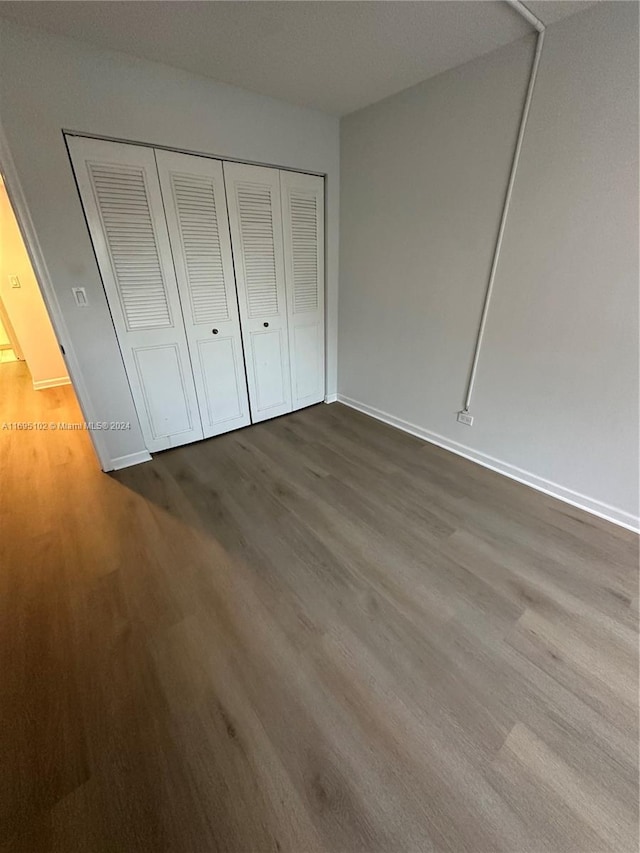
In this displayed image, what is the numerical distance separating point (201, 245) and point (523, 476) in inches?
109

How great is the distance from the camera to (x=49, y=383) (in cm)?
421

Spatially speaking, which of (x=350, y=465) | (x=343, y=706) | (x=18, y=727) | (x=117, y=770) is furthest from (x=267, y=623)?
(x=350, y=465)

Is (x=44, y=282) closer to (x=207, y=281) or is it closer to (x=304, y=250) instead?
(x=207, y=281)

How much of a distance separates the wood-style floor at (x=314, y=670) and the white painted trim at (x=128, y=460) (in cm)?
23

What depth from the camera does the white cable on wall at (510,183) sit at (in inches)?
63.3

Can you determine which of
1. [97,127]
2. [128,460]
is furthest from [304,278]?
[128,460]

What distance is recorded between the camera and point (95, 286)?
213cm

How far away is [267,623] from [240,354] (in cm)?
209

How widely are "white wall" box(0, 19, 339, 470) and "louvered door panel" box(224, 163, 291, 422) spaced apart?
0.55 feet

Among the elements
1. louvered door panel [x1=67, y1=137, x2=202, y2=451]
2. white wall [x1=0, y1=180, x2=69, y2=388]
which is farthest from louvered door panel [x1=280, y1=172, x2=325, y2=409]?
white wall [x1=0, y1=180, x2=69, y2=388]

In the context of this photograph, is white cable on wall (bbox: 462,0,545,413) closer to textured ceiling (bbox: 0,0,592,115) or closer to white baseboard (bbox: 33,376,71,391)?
textured ceiling (bbox: 0,0,592,115)

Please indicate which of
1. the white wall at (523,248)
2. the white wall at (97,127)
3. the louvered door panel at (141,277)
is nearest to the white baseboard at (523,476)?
the white wall at (523,248)

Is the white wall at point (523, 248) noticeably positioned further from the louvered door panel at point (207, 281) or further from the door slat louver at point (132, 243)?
the door slat louver at point (132, 243)

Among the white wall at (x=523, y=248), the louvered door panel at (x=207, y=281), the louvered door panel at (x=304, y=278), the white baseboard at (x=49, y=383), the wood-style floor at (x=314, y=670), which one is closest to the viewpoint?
the wood-style floor at (x=314, y=670)
